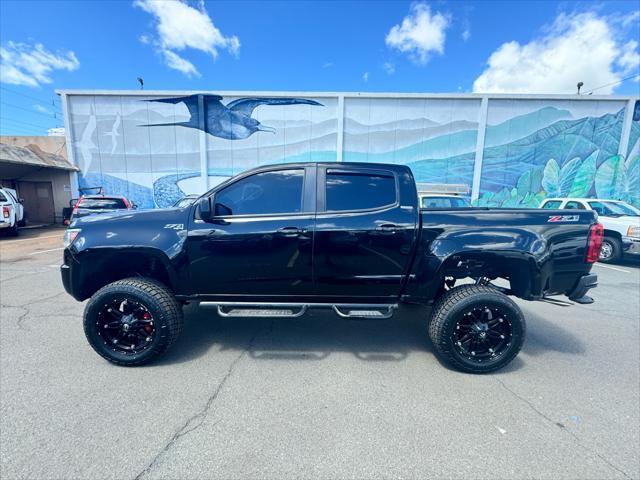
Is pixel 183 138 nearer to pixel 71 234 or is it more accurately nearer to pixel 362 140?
pixel 362 140

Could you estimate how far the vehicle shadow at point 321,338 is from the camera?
312 cm

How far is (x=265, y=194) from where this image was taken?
9.93ft

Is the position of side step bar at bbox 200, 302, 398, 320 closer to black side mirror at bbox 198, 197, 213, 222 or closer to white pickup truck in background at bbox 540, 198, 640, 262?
black side mirror at bbox 198, 197, 213, 222

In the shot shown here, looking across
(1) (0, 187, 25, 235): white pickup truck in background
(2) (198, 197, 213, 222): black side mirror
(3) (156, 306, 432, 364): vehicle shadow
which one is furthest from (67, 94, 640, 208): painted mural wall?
(2) (198, 197, 213, 222): black side mirror

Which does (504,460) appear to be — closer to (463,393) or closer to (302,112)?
(463,393)

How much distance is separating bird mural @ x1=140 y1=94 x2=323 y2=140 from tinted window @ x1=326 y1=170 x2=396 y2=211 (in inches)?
495

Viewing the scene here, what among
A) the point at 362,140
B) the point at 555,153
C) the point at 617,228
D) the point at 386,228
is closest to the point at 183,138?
the point at 362,140

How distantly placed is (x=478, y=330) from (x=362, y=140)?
12.9 metres

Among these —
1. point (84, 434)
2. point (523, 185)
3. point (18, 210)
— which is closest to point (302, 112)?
point (523, 185)

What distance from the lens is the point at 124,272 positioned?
318 cm

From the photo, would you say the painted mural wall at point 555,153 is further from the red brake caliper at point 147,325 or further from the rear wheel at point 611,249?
the red brake caliper at point 147,325

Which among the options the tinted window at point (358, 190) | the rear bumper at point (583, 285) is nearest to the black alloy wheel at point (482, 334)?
the rear bumper at point (583, 285)

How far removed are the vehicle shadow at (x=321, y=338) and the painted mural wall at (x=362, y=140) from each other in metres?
11.3

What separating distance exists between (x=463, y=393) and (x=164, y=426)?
251 centimetres
